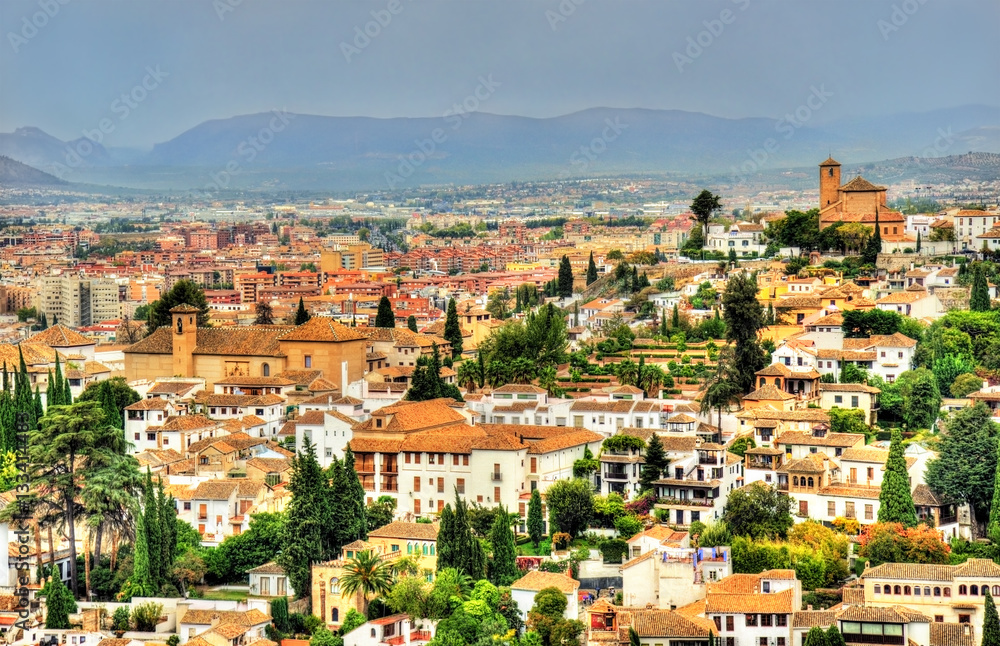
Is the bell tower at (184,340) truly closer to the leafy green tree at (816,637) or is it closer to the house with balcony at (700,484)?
the house with balcony at (700,484)

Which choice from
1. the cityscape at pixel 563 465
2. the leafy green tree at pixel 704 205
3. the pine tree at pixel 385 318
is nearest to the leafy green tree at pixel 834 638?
the cityscape at pixel 563 465

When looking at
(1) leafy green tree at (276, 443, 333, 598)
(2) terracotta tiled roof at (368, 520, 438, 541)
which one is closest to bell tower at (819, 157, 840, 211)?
(2) terracotta tiled roof at (368, 520, 438, 541)

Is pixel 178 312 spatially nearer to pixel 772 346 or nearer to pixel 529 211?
pixel 772 346

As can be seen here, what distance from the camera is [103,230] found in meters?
169

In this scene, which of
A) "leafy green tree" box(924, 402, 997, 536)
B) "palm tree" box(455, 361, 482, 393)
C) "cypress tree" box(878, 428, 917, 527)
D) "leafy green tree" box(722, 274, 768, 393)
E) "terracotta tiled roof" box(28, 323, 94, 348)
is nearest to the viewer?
"cypress tree" box(878, 428, 917, 527)

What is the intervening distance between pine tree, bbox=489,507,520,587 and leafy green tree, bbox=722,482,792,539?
365 centimetres

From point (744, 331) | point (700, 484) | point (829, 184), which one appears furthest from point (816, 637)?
point (829, 184)

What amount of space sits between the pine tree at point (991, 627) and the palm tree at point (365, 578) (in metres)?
9.05

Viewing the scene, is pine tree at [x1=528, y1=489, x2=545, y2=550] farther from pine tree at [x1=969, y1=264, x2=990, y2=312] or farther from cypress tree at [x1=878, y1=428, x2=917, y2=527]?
pine tree at [x1=969, y1=264, x2=990, y2=312]

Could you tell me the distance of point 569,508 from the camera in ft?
98.5

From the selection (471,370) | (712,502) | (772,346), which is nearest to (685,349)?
(772,346)

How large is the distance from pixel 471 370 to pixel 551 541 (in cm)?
979

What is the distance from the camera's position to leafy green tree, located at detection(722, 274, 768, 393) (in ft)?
115

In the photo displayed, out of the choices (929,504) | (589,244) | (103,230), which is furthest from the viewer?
Answer: (103,230)
